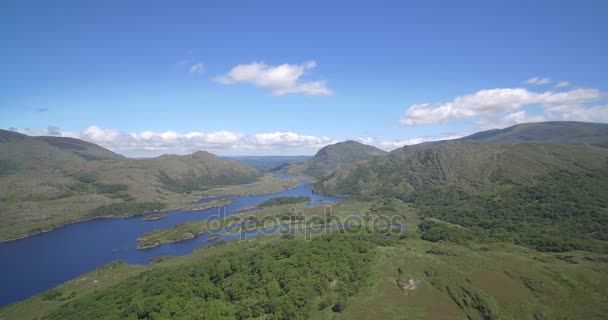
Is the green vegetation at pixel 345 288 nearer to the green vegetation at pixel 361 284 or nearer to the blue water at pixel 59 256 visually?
the green vegetation at pixel 361 284

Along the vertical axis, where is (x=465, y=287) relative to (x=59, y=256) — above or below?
above

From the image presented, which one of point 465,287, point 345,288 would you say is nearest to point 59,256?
point 345,288

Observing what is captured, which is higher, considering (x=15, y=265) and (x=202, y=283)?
(x=202, y=283)

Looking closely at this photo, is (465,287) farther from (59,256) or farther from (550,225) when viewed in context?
(59,256)

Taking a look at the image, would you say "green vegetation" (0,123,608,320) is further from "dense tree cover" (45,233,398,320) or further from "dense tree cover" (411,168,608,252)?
"dense tree cover" (411,168,608,252)

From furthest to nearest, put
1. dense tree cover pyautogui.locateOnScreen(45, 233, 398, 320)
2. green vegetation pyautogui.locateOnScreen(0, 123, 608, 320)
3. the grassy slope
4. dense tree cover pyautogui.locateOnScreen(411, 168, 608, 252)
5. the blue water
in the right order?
1. dense tree cover pyautogui.locateOnScreen(411, 168, 608, 252)
2. the blue water
3. the grassy slope
4. green vegetation pyautogui.locateOnScreen(0, 123, 608, 320)
5. dense tree cover pyautogui.locateOnScreen(45, 233, 398, 320)

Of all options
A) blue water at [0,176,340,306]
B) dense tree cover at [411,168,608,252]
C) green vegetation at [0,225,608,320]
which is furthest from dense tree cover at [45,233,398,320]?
dense tree cover at [411,168,608,252]

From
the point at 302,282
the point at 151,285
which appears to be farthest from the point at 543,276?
the point at 151,285

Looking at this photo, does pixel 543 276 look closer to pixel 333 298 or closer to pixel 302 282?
pixel 333 298

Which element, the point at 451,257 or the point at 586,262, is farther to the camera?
the point at 451,257
